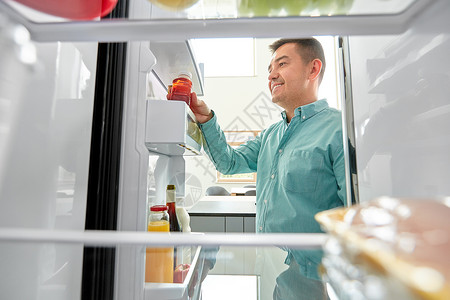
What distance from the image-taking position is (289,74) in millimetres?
1129

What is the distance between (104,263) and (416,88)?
681mm

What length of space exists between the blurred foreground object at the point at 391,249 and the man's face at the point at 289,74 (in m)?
0.90

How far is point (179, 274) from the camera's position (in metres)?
0.75

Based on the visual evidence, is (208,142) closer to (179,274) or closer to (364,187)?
(179,274)

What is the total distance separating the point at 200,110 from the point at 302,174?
474 millimetres

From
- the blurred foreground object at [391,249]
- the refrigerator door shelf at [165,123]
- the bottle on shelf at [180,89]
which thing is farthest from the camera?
the bottle on shelf at [180,89]

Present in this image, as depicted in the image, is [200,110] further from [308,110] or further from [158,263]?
[158,263]

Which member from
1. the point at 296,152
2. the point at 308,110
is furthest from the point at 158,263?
the point at 308,110

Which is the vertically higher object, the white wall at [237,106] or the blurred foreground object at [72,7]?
the white wall at [237,106]

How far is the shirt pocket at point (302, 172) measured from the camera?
97 cm

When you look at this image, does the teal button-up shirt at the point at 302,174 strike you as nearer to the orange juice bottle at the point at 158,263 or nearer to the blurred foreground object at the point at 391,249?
the orange juice bottle at the point at 158,263

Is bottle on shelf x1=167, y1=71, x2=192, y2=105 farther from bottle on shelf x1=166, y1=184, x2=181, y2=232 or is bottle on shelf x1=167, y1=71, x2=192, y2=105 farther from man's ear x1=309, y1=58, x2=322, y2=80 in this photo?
man's ear x1=309, y1=58, x2=322, y2=80

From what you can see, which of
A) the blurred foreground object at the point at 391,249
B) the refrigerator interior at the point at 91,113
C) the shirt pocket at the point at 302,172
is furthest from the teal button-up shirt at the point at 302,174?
the blurred foreground object at the point at 391,249

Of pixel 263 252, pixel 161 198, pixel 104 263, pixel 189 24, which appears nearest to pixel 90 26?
pixel 189 24
